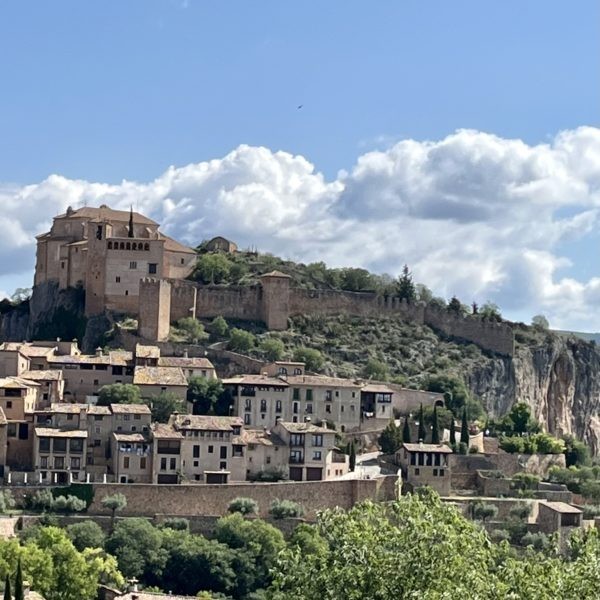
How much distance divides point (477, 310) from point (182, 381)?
3183 cm

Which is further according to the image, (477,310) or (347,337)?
(477,310)

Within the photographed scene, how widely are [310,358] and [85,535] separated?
25.1m

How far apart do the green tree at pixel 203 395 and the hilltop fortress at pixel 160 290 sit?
838cm

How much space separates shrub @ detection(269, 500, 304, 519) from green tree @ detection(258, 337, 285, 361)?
1874 cm

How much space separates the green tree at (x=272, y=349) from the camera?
291 feet

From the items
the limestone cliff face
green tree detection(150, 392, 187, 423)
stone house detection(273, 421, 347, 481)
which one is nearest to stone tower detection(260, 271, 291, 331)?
the limestone cliff face

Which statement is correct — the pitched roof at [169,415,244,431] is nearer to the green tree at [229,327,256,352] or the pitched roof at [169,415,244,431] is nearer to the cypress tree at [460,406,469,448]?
the cypress tree at [460,406,469,448]

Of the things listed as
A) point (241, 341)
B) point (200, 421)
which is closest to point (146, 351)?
point (241, 341)

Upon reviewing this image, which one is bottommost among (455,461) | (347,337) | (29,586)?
(29,586)

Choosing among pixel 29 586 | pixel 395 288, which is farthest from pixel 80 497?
pixel 395 288

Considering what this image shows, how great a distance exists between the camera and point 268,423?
79125 millimetres

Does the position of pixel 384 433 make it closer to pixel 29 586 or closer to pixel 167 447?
pixel 167 447

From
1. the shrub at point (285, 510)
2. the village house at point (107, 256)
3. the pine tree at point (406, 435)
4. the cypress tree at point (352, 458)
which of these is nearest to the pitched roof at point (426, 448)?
the pine tree at point (406, 435)

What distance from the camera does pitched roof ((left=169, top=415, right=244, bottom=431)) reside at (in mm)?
72812
